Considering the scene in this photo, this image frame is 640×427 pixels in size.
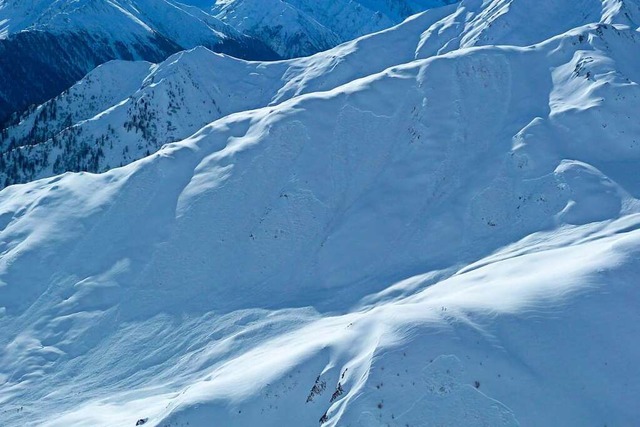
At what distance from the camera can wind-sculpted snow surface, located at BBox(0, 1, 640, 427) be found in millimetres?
25453

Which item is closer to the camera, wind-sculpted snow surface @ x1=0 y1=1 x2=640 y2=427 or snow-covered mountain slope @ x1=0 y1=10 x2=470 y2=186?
wind-sculpted snow surface @ x1=0 y1=1 x2=640 y2=427

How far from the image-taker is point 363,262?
1690 inches

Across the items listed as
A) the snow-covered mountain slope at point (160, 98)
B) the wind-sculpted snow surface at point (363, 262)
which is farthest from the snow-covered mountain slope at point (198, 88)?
the wind-sculpted snow surface at point (363, 262)

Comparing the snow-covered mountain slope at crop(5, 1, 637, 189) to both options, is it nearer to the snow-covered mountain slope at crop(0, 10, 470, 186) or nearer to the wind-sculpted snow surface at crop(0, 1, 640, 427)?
the snow-covered mountain slope at crop(0, 10, 470, 186)

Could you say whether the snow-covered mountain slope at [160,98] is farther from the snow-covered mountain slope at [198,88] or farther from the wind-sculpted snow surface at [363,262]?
the wind-sculpted snow surface at [363,262]

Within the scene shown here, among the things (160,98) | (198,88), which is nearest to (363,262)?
(160,98)

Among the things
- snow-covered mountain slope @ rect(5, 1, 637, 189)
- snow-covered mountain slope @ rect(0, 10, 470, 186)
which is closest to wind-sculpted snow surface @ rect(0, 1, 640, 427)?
snow-covered mountain slope @ rect(5, 1, 637, 189)

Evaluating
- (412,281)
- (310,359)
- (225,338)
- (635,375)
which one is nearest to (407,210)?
(412,281)

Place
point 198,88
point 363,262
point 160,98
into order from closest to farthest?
point 363,262 → point 160,98 → point 198,88

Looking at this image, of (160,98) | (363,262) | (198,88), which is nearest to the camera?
(363,262)

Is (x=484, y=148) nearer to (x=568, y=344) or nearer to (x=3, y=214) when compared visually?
(x=568, y=344)

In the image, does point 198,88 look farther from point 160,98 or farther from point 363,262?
point 363,262

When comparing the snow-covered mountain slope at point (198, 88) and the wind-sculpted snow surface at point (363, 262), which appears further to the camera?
the snow-covered mountain slope at point (198, 88)

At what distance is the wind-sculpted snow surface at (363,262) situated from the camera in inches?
1002
